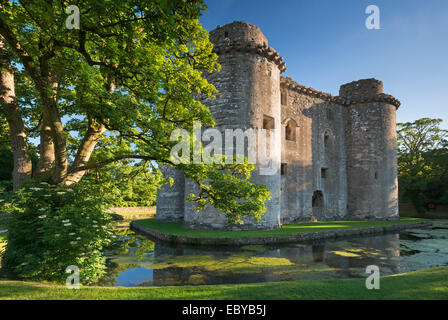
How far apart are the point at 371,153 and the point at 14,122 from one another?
24834mm

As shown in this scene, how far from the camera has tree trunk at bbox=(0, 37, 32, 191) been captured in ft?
17.8

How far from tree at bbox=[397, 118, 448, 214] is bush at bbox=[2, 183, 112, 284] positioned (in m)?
32.8

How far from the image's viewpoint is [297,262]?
27.0ft

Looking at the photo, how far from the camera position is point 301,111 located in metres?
19.7

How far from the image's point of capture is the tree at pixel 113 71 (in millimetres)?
4145

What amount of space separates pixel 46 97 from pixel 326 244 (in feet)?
40.7

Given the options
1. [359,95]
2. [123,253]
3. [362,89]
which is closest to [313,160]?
[359,95]

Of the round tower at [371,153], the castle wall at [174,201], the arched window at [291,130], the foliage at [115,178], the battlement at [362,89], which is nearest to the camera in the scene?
the foliage at [115,178]

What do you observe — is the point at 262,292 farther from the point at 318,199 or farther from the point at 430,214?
the point at 430,214

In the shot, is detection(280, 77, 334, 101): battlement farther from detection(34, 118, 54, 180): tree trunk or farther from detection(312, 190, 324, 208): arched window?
detection(34, 118, 54, 180): tree trunk

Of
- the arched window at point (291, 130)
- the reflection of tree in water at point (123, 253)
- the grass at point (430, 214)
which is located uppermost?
the arched window at point (291, 130)

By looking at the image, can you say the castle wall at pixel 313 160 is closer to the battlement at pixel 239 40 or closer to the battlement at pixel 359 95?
the battlement at pixel 359 95

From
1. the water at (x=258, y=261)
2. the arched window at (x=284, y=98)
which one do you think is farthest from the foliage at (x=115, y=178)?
the arched window at (x=284, y=98)
